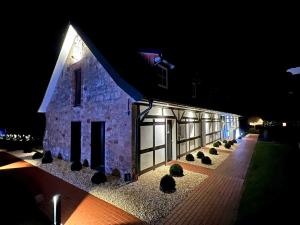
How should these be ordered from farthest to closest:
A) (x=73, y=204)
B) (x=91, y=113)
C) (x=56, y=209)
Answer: (x=91, y=113)
(x=73, y=204)
(x=56, y=209)

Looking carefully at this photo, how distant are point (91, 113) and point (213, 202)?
25.7ft

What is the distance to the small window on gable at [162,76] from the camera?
38.1 ft

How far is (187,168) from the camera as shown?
1032cm

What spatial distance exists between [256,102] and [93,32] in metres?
64.8

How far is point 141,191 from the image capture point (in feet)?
23.1

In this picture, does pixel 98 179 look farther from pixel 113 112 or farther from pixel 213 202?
pixel 213 202

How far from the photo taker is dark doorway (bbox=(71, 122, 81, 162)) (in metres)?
11.8

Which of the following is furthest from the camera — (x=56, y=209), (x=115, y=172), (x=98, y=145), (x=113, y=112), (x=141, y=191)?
(x=98, y=145)

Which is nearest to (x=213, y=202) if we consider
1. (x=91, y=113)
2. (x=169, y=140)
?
(x=169, y=140)

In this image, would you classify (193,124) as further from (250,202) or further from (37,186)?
(37,186)

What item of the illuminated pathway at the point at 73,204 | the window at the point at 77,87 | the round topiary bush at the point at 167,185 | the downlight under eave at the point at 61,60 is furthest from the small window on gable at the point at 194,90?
the illuminated pathway at the point at 73,204

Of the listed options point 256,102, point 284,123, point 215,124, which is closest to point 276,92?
point 256,102

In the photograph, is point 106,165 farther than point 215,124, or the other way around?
point 215,124

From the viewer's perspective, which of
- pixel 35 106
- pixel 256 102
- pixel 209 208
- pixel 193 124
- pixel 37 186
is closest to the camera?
pixel 209 208
